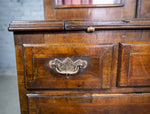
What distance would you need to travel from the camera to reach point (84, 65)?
0.43 metres

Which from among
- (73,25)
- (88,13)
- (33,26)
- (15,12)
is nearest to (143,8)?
(88,13)

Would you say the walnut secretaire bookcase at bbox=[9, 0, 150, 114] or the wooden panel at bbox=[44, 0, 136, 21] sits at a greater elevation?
the wooden panel at bbox=[44, 0, 136, 21]

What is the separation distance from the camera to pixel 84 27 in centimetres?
40

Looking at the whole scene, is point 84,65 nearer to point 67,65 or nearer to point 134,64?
point 67,65

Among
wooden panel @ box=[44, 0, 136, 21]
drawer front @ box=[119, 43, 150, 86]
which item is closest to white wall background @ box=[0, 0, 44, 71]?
wooden panel @ box=[44, 0, 136, 21]

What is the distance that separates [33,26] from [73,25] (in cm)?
12

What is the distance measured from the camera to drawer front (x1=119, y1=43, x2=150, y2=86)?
0.42m

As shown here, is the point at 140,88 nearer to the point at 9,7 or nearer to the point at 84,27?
the point at 84,27

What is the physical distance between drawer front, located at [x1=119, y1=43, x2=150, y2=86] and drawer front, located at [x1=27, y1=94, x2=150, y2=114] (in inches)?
2.4

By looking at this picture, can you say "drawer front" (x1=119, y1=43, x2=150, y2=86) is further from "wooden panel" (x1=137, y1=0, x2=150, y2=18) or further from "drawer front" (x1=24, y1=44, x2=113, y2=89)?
"wooden panel" (x1=137, y1=0, x2=150, y2=18)

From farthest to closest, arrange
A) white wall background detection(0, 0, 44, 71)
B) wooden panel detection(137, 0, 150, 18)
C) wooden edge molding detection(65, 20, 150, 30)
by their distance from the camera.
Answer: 1. white wall background detection(0, 0, 44, 71)
2. wooden panel detection(137, 0, 150, 18)
3. wooden edge molding detection(65, 20, 150, 30)

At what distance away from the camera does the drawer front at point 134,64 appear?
1.37ft

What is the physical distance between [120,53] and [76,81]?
0.17m

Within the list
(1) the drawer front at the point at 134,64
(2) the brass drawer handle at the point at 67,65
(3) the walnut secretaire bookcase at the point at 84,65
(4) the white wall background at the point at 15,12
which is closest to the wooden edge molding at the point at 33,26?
(3) the walnut secretaire bookcase at the point at 84,65
